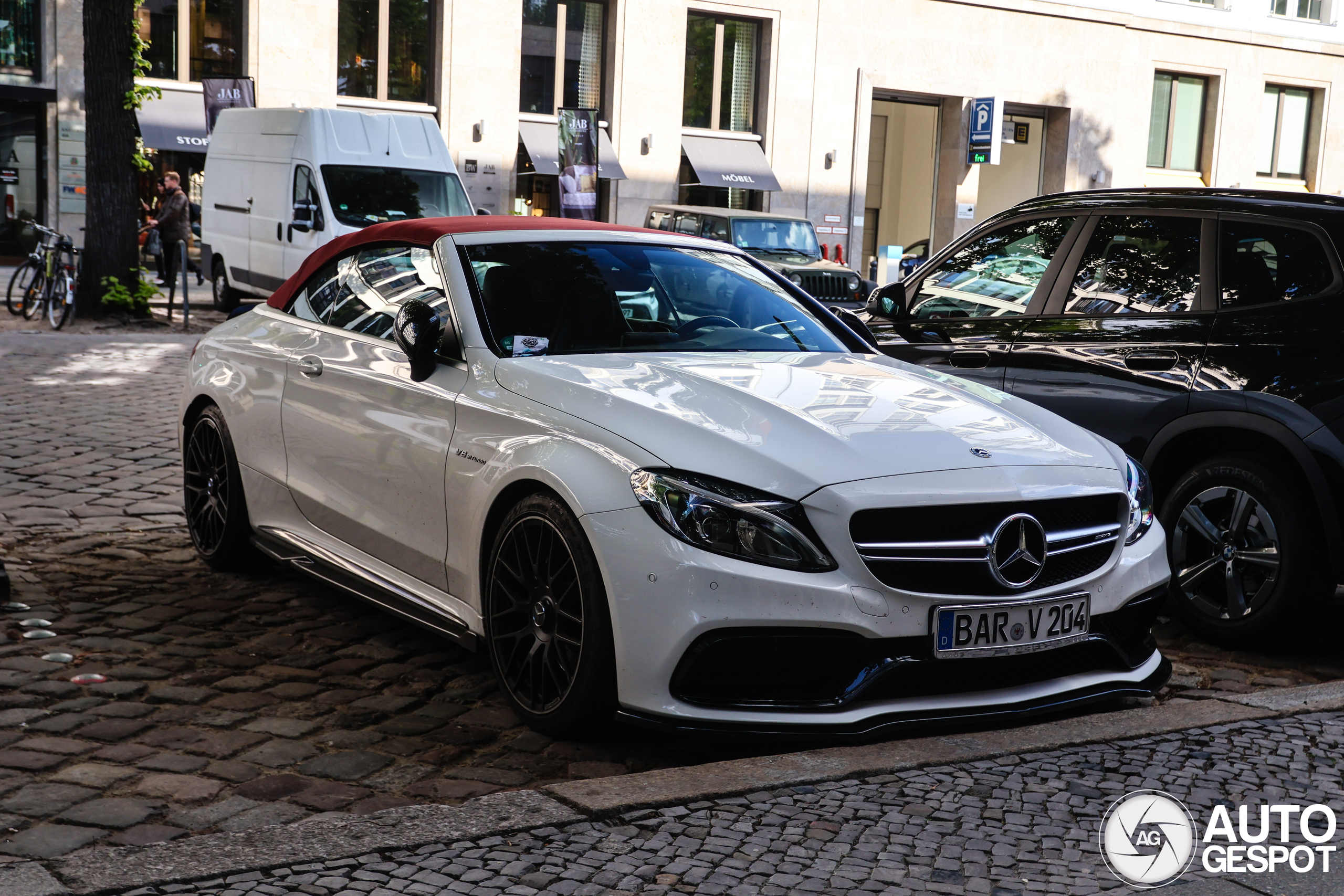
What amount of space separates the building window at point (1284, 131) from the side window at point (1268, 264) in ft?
126

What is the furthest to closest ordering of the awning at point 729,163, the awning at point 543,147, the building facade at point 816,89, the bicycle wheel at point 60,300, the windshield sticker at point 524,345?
the awning at point 729,163 → the awning at point 543,147 → the building facade at point 816,89 → the bicycle wheel at point 60,300 → the windshield sticker at point 524,345

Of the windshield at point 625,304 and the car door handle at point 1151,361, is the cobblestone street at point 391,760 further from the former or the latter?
the windshield at point 625,304

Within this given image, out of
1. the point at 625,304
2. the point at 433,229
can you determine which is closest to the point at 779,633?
the point at 625,304

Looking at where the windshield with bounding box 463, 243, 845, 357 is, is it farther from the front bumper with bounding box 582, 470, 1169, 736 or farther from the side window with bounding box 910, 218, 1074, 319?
the side window with bounding box 910, 218, 1074, 319

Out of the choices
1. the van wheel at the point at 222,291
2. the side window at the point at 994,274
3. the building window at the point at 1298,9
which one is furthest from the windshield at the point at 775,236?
the building window at the point at 1298,9

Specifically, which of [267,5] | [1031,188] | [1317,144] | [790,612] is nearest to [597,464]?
[790,612]

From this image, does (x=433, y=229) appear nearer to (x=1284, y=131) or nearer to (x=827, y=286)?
(x=827, y=286)

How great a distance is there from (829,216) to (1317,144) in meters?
16.7

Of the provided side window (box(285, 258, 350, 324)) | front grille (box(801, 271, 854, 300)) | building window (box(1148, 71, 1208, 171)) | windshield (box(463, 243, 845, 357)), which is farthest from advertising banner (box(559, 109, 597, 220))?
A: windshield (box(463, 243, 845, 357))

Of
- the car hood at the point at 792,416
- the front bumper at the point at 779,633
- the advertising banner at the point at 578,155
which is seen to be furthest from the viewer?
the advertising banner at the point at 578,155

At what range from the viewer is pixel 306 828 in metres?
3.24

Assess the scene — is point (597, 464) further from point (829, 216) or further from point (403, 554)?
point (829, 216)

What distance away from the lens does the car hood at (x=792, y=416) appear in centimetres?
381

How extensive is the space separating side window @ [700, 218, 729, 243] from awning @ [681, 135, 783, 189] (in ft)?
33.8
